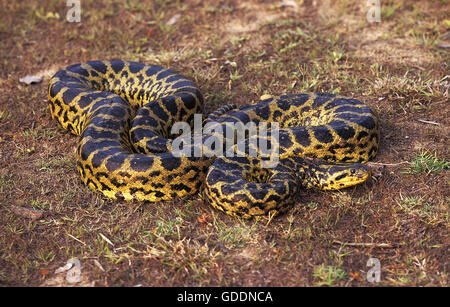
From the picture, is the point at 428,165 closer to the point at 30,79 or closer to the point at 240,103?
the point at 240,103

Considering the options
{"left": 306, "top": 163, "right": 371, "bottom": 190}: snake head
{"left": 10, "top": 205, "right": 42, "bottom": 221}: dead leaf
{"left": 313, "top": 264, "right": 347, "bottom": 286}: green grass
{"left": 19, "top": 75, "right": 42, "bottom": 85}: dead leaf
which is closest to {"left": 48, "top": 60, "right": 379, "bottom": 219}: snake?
{"left": 306, "top": 163, "right": 371, "bottom": 190}: snake head

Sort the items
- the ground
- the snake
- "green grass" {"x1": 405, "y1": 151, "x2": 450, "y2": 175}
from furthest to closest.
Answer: "green grass" {"x1": 405, "y1": 151, "x2": 450, "y2": 175}, the snake, the ground

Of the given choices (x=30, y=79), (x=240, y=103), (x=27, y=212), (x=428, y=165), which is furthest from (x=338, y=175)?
(x=30, y=79)

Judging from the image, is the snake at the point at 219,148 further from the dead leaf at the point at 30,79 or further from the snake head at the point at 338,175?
the dead leaf at the point at 30,79

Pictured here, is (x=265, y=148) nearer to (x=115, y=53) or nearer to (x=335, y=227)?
(x=335, y=227)

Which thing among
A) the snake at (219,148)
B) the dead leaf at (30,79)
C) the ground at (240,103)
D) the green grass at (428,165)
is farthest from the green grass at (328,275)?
the dead leaf at (30,79)

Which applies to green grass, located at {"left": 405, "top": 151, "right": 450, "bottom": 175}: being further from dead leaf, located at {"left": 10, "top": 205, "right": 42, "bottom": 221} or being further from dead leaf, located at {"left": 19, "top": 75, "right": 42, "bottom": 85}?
dead leaf, located at {"left": 19, "top": 75, "right": 42, "bottom": 85}

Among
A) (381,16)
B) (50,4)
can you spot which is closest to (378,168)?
(381,16)
